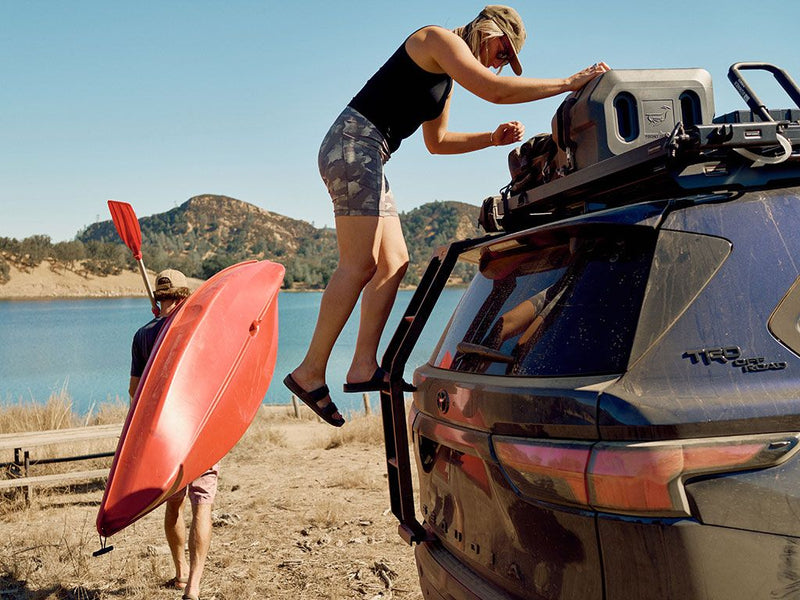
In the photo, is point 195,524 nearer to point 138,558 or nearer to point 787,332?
point 138,558

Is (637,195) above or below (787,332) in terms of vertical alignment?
above

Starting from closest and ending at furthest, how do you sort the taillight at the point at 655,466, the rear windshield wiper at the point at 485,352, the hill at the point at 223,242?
1. the taillight at the point at 655,466
2. the rear windshield wiper at the point at 485,352
3. the hill at the point at 223,242

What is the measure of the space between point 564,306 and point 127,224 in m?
5.31

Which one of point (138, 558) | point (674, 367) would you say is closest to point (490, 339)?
point (674, 367)

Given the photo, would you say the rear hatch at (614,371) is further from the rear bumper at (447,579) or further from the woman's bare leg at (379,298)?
the woman's bare leg at (379,298)

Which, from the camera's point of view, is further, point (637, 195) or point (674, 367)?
point (637, 195)

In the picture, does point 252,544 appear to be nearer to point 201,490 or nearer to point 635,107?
point 201,490

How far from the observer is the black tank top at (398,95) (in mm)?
3286

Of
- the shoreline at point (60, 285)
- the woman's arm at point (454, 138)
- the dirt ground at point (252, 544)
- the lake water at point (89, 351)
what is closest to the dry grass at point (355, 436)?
the dirt ground at point (252, 544)

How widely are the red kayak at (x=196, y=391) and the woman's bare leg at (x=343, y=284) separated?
1222mm

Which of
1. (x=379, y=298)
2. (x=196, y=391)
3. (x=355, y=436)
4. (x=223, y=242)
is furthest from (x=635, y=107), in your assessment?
(x=223, y=242)

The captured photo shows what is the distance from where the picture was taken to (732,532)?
69.6 inches

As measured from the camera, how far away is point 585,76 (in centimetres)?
304

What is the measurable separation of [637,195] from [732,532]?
3.93 ft
